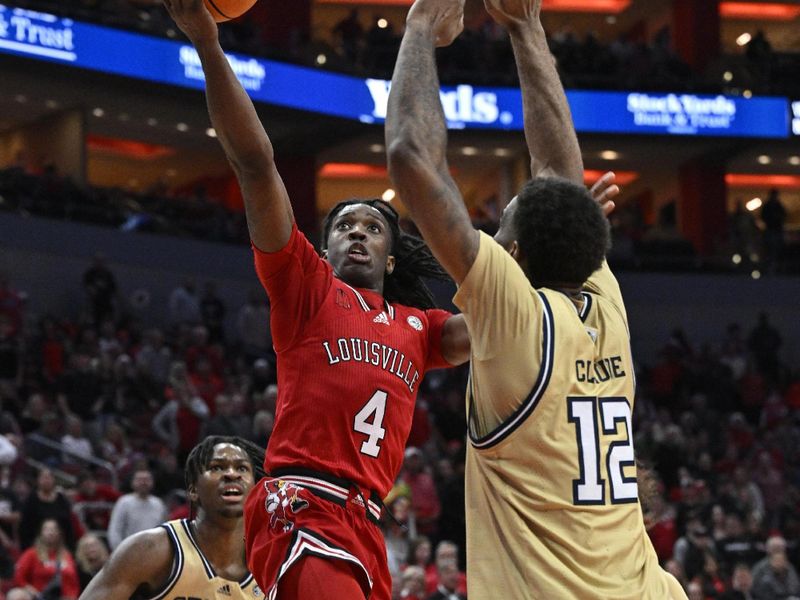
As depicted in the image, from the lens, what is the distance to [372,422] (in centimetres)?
494

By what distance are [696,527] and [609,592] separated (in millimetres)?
11154

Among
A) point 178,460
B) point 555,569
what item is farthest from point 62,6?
point 555,569

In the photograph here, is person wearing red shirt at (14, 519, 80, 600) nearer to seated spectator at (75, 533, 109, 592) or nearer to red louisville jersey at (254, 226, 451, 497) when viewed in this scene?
seated spectator at (75, 533, 109, 592)

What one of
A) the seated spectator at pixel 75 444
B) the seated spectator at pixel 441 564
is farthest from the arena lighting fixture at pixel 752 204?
the seated spectator at pixel 441 564

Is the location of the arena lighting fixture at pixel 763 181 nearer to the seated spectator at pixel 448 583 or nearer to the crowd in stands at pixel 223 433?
the crowd in stands at pixel 223 433

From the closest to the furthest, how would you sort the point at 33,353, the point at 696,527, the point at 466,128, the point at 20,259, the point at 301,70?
the point at 696,527 → the point at 33,353 → the point at 20,259 → the point at 301,70 → the point at 466,128

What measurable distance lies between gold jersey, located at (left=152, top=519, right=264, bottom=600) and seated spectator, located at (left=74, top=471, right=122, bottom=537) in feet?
20.9

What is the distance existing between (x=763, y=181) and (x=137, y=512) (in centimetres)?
2483

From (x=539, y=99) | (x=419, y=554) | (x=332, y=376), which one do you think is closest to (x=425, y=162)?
(x=539, y=99)

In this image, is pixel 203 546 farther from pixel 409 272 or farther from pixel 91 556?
pixel 91 556

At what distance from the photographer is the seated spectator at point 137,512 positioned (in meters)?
11.2

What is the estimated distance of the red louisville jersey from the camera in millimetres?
4871

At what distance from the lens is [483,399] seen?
12.1 feet

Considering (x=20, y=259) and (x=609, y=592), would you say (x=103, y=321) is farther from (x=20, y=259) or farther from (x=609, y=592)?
(x=609, y=592)
